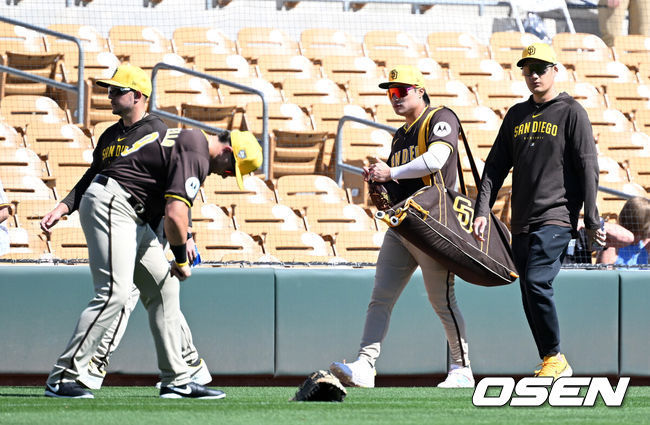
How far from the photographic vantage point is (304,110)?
10977mm

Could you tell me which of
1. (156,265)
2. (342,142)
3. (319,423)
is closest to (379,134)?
(342,142)

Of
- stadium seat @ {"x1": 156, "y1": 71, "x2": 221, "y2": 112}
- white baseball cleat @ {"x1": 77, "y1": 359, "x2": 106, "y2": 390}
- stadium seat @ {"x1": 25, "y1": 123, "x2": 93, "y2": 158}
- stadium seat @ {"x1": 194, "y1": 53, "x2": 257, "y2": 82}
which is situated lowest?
white baseball cleat @ {"x1": 77, "y1": 359, "x2": 106, "y2": 390}

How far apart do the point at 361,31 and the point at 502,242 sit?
9701mm

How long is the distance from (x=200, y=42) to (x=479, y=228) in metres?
7.97

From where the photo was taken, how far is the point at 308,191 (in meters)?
8.95

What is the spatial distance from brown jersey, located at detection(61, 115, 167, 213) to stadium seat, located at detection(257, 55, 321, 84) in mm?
6872

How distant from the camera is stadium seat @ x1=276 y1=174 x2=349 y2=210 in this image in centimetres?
868

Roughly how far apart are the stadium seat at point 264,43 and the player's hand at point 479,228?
7558 millimetres

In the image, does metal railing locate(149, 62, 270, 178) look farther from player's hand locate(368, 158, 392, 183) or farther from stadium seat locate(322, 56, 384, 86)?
player's hand locate(368, 158, 392, 183)

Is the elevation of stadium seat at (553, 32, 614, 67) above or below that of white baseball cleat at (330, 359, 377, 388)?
above

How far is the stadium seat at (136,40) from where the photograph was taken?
11.8 meters

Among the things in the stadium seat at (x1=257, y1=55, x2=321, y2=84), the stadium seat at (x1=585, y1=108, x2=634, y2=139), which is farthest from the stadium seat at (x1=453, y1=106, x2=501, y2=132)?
the stadium seat at (x1=257, y1=55, x2=321, y2=84)

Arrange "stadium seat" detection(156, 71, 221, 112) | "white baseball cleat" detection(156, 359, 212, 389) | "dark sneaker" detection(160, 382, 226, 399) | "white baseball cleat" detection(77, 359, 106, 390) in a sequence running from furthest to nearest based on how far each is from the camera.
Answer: "stadium seat" detection(156, 71, 221, 112), "white baseball cleat" detection(156, 359, 212, 389), "white baseball cleat" detection(77, 359, 106, 390), "dark sneaker" detection(160, 382, 226, 399)

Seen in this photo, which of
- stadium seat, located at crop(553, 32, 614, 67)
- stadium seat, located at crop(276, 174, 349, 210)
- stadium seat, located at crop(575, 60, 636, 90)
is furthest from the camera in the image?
stadium seat, located at crop(553, 32, 614, 67)
